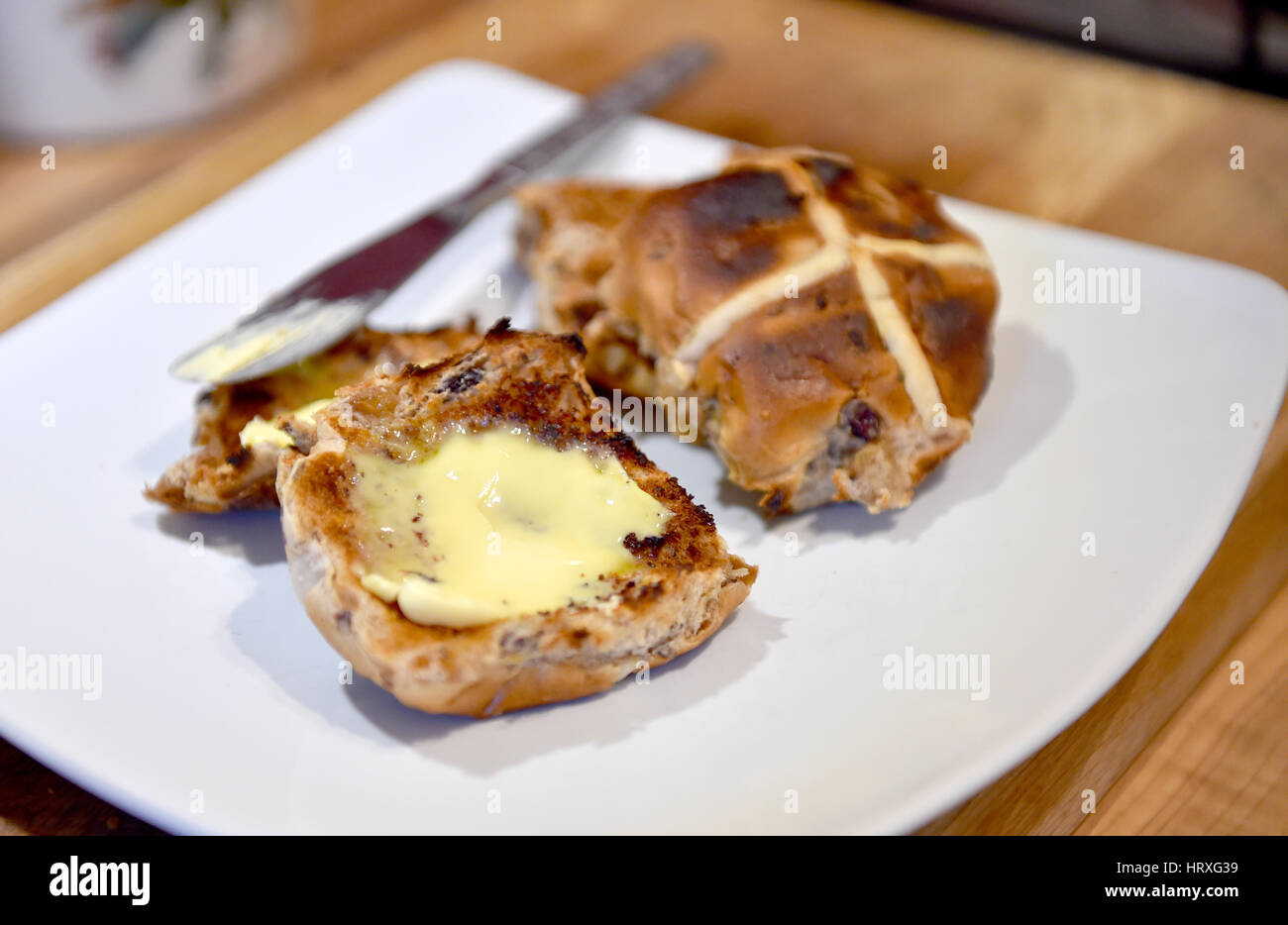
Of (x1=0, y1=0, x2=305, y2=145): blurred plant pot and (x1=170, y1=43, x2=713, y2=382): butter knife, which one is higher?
(x1=0, y1=0, x2=305, y2=145): blurred plant pot

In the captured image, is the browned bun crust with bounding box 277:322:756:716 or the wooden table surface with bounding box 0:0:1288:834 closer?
the browned bun crust with bounding box 277:322:756:716

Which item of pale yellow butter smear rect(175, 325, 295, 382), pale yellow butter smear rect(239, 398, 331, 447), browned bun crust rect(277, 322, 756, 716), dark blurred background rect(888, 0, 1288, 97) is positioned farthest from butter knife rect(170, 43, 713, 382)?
dark blurred background rect(888, 0, 1288, 97)

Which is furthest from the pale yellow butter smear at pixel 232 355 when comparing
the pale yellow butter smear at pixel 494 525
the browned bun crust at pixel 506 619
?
the pale yellow butter smear at pixel 494 525

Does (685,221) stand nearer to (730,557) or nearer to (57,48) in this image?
(730,557)

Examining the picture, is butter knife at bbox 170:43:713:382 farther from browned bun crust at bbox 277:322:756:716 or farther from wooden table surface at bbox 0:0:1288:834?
wooden table surface at bbox 0:0:1288:834

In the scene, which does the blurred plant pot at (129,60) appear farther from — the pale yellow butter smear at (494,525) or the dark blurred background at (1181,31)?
the dark blurred background at (1181,31)

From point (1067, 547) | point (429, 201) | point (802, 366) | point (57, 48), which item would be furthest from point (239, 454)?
point (57, 48)

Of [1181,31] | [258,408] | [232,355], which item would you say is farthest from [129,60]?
[1181,31]
